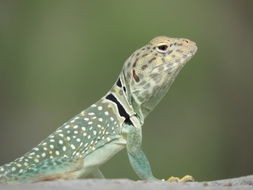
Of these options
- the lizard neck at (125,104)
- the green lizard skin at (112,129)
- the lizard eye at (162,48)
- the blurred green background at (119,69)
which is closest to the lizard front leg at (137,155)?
the green lizard skin at (112,129)

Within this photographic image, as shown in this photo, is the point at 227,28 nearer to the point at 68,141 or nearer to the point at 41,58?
the point at 41,58

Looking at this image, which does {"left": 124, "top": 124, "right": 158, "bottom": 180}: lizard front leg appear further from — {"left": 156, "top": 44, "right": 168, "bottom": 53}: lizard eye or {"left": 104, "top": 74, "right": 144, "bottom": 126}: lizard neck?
{"left": 156, "top": 44, "right": 168, "bottom": 53}: lizard eye

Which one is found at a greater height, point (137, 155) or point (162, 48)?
point (162, 48)

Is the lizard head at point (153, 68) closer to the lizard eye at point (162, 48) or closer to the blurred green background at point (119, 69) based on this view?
the lizard eye at point (162, 48)

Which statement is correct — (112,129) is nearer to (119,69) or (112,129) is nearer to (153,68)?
(153,68)

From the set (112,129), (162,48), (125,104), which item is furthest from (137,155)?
(162,48)

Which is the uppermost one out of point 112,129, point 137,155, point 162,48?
point 162,48
